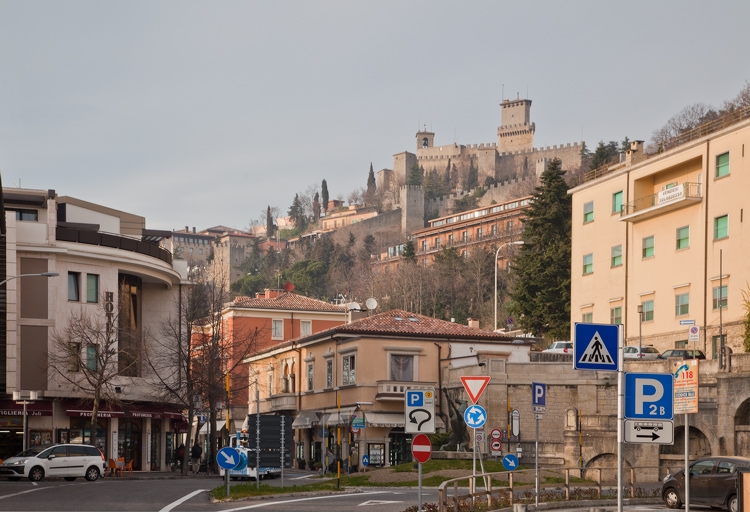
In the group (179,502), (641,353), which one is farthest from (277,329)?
(179,502)

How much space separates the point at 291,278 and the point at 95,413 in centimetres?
10465

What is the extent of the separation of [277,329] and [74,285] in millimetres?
33221

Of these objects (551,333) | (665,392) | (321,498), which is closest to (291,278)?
(551,333)

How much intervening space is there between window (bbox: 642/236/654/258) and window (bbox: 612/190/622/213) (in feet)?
10.8

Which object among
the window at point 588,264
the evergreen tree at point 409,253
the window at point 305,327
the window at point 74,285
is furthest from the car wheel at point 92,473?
the evergreen tree at point 409,253

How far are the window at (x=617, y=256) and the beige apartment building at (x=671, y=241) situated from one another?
0.19 feet

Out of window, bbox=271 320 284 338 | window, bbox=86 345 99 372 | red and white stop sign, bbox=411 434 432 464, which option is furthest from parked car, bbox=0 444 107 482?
window, bbox=271 320 284 338

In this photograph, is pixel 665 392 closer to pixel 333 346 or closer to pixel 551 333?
pixel 333 346

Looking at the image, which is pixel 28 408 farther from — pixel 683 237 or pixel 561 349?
pixel 683 237

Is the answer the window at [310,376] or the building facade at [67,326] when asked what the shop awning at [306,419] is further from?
the building facade at [67,326]

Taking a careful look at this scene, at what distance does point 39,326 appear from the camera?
55625mm

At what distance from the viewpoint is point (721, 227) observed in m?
56.3

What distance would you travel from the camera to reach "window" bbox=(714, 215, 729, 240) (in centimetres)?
5575

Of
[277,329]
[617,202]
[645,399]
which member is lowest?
[277,329]
